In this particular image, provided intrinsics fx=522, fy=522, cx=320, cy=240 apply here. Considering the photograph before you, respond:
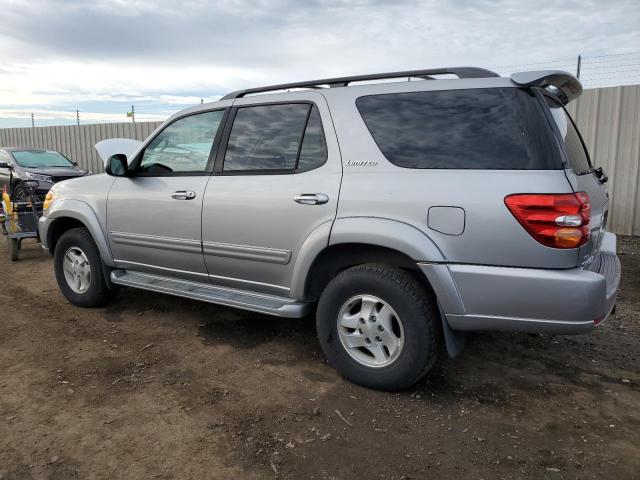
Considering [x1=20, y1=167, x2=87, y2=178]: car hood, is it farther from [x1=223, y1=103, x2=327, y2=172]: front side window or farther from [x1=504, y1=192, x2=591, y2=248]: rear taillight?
[x1=504, y1=192, x2=591, y2=248]: rear taillight

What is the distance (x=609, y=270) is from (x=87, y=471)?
3.12 m

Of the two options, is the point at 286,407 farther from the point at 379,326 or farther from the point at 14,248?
the point at 14,248

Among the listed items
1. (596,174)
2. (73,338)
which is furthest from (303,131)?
(73,338)

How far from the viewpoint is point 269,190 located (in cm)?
356

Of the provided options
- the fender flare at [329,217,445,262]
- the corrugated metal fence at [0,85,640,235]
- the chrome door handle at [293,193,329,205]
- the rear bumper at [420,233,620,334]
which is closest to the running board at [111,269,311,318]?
the fender flare at [329,217,445,262]

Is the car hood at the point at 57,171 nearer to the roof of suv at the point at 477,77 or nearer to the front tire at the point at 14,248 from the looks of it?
the front tire at the point at 14,248

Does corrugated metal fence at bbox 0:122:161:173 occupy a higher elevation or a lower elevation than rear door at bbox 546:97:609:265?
higher

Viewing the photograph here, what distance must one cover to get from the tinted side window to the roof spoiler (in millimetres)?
105

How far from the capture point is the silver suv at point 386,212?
2711mm

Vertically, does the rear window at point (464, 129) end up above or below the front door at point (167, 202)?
above

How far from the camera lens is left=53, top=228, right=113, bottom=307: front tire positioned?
4.76 m

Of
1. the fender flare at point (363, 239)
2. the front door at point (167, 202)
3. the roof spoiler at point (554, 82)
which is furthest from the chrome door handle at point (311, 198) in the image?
the roof spoiler at point (554, 82)

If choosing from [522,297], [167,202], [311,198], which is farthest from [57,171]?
[522,297]

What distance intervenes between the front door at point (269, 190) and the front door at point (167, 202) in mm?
155
